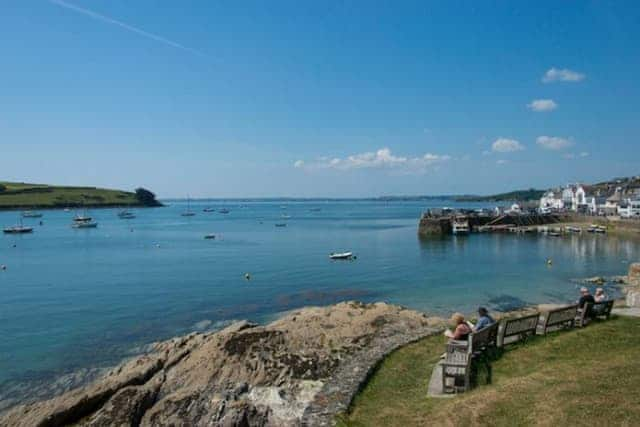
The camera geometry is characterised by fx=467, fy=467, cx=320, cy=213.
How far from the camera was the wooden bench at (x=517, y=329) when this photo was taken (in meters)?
13.2

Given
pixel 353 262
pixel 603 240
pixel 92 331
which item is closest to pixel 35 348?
pixel 92 331

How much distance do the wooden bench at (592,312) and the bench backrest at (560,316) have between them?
0.79 feet

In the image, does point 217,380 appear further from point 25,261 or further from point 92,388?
point 25,261

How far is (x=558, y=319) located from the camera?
14336mm

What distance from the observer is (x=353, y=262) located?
52562 millimetres

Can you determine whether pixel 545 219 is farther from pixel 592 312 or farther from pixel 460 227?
pixel 592 312

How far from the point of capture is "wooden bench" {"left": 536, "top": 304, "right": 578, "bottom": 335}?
14094 mm

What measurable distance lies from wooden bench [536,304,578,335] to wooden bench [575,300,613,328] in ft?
0.65

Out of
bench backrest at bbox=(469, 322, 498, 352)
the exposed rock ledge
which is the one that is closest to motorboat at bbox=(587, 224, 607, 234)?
the exposed rock ledge

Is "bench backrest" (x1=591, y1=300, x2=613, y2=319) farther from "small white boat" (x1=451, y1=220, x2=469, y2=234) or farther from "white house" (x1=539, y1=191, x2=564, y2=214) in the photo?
"white house" (x1=539, y1=191, x2=564, y2=214)

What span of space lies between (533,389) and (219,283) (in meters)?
33.3

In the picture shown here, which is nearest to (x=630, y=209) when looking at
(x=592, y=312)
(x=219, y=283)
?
(x=219, y=283)

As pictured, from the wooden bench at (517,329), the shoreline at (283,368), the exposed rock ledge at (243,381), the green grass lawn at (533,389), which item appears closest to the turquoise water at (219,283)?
the shoreline at (283,368)

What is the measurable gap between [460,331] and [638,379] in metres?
4.26
